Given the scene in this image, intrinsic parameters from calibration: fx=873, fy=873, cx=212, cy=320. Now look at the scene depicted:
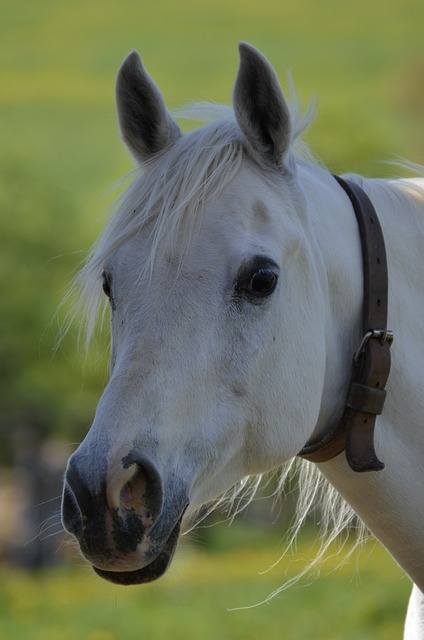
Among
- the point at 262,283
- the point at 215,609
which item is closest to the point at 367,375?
the point at 262,283

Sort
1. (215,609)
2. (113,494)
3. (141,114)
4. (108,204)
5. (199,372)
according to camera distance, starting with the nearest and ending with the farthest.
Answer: (113,494) < (199,372) < (141,114) < (108,204) < (215,609)

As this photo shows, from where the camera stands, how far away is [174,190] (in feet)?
8.03

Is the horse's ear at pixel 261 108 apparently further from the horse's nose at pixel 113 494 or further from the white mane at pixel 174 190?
the horse's nose at pixel 113 494

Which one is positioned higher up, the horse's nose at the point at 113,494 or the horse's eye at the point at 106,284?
the horse's eye at the point at 106,284

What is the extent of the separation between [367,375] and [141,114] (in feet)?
3.44

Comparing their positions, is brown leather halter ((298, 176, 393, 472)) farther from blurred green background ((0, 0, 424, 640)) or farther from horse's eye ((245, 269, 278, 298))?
blurred green background ((0, 0, 424, 640))

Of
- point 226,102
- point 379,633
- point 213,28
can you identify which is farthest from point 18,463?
point 213,28

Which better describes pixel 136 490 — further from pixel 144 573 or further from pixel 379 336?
pixel 379 336

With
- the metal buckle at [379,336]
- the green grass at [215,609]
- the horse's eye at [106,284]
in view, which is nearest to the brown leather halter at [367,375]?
the metal buckle at [379,336]

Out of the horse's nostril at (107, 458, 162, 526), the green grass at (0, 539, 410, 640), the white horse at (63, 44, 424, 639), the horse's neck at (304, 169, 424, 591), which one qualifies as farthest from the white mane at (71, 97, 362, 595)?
the green grass at (0, 539, 410, 640)

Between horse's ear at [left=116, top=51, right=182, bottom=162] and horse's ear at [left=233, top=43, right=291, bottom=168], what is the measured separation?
262 mm

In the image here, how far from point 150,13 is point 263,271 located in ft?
156

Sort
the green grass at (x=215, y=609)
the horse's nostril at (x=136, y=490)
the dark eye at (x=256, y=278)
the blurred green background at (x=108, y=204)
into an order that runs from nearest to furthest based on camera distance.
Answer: the horse's nostril at (x=136, y=490)
the dark eye at (x=256, y=278)
the green grass at (x=215, y=609)
the blurred green background at (x=108, y=204)

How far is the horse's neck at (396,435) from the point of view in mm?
2547
